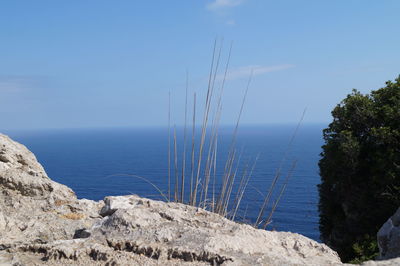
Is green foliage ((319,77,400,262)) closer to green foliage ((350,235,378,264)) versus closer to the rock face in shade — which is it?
green foliage ((350,235,378,264))

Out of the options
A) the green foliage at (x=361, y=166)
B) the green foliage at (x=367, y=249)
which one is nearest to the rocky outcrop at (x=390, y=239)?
the green foliage at (x=367, y=249)

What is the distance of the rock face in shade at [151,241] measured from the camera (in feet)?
6.36

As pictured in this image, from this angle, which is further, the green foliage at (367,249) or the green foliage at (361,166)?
the green foliage at (361,166)

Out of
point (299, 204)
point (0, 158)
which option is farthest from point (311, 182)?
point (0, 158)

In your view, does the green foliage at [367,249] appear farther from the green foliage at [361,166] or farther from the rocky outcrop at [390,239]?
the rocky outcrop at [390,239]

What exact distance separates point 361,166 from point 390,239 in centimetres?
768

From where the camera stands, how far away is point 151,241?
210 cm

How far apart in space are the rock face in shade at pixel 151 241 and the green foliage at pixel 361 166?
8.56 m

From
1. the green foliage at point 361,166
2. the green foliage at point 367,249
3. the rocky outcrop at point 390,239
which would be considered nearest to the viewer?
the rocky outcrop at point 390,239

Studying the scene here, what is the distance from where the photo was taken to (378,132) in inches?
404

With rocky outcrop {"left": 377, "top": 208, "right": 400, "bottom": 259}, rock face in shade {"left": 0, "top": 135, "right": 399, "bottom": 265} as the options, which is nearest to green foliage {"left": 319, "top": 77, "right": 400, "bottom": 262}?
rocky outcrop {"left": 377, "top": 208, "right": 400, "bottom": 259}

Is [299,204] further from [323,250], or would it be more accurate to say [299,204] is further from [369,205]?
[323,250]

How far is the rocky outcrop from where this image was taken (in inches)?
143

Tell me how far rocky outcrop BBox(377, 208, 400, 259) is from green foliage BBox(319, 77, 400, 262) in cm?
632
